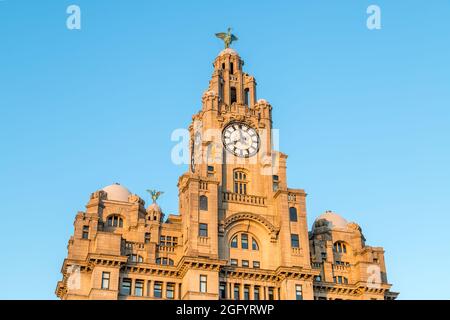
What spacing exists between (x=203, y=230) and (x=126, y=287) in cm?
1181

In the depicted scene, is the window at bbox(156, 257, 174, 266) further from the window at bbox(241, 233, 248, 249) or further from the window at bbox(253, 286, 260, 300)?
the window at bbox(253, 286, 260, 300)

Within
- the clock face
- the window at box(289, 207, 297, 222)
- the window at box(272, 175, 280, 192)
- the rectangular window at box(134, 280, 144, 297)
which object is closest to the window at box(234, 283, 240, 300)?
the rectangular window at box(134, 280, 144, 297)

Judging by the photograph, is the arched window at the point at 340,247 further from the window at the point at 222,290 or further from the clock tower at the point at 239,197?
the window at the point at 222,290

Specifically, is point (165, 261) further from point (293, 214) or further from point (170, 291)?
point (293, 214)

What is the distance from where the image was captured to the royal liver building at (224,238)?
8356 cm

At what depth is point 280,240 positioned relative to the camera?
8950 centimetres

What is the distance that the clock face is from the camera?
95750 mm

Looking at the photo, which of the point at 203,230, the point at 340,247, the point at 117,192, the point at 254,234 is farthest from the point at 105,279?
the point at 340,247

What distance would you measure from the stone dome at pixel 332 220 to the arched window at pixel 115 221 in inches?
1095

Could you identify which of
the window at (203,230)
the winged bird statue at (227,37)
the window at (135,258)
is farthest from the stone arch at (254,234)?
the winged bird statue at (227,37)

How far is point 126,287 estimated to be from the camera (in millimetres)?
83312
